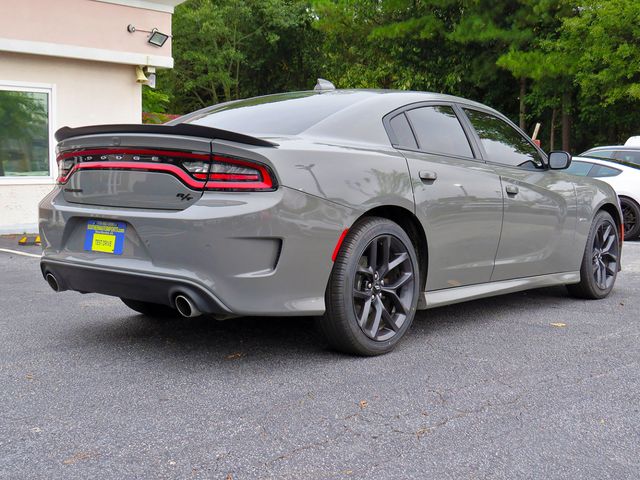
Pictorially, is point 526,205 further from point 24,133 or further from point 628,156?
point 24,133

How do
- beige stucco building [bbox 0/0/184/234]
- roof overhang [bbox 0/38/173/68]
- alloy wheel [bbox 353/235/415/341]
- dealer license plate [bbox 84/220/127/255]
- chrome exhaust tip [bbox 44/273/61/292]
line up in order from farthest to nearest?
beige stucco building [bbox 0/0/184/234], roof overhang [bbox 0/38/173/68], chrome exhaust tip [bbox 44/273/61/292], alloy wheel [bbox 353/235/415/341], dealer license plate [bbox 84/220/127/255]

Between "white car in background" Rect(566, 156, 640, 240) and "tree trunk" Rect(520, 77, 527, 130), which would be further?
"tree trunk" Rect(520, 77, 527, 130)

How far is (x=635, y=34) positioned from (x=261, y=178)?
64.7 feet

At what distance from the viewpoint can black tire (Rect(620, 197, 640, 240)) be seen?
11.9m

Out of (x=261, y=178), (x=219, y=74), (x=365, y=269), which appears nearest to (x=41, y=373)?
(x=261, y=178)

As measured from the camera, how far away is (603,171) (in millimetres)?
12234

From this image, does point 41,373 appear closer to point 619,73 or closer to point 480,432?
point 480,432

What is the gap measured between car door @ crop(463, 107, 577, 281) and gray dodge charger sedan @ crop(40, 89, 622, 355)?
2 centimetres

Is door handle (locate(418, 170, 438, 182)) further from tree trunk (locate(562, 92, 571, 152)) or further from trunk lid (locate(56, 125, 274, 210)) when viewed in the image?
tree trunk (locate(562, 92, 571, 152))

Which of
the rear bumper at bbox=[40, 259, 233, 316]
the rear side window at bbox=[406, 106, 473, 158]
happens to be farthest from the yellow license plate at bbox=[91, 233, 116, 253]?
the rear side window at bbox=[406, 106, 473, 158]

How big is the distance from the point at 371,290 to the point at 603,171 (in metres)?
9.15

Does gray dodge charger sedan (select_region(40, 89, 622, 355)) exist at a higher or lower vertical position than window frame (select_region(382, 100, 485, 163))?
lower

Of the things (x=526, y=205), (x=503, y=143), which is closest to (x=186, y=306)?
(x=526, y=205)

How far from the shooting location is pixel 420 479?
2.67 metres
